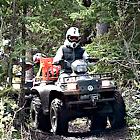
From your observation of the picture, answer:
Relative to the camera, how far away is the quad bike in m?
8.44

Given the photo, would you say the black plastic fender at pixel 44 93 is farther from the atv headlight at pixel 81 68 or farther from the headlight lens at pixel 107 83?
the headlight lens at pixel 107 83

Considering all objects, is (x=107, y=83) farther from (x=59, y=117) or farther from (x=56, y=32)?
(x=56, y=32)

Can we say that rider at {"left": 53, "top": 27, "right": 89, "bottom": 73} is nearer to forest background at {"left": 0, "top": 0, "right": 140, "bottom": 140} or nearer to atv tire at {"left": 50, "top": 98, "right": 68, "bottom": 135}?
forest background at {"left": 0, "top": 0, "right": 140, "bottom": 140}

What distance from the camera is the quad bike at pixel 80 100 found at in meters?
8.44

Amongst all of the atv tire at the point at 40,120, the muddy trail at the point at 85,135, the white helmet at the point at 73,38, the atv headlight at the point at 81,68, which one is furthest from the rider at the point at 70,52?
the muddy trail at the point at 85,135

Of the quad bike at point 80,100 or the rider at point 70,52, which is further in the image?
the rider at point 70,52

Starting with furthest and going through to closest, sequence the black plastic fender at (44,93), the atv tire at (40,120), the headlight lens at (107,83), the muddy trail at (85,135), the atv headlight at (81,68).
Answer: the atv tire at (40,120), the black plastic fender at (44,93), the atv headlight at (81,68), the headlight lens at (107,83), the muddy trail at (85,135)

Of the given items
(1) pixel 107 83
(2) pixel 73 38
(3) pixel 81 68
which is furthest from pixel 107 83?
(2) pixel 73 38

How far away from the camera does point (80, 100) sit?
28.0 feet

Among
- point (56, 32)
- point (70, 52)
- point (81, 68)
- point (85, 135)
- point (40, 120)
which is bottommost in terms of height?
point (85, 135)

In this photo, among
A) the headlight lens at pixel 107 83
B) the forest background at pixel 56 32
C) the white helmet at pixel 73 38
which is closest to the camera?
the forest background at pixel 56 32

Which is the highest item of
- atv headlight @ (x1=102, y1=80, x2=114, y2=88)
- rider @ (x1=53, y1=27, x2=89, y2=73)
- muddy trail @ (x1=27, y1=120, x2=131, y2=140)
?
rider @ (x1=53, y1=27, x2=89, y2=73)

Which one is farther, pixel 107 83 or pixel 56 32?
pixel 56 32

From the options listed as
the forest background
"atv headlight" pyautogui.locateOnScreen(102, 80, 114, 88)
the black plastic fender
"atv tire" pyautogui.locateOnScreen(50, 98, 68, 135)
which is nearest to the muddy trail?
"atv tire" pyautogui.locateOnScreen(50, 98, 68, 135)
